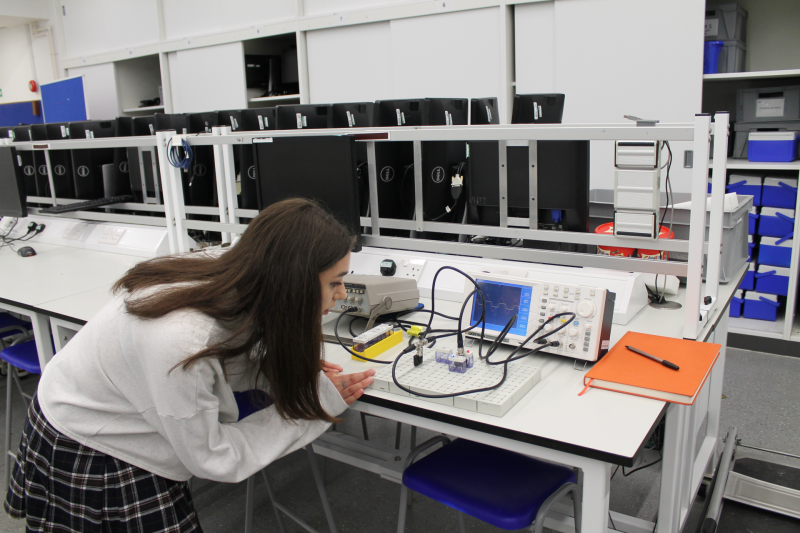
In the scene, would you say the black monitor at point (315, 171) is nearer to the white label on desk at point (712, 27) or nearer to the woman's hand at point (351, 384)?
the woman's hand at point (351, 384)

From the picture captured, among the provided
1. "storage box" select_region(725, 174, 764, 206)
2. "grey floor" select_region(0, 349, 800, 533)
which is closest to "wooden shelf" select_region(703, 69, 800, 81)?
"storage box" select_region(725, 174, 764, 206)

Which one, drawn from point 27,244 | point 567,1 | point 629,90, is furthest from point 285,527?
point 567,1

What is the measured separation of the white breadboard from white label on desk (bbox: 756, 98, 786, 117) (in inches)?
97.3

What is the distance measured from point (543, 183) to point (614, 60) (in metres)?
1.83

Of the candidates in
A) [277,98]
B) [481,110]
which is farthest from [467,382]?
[277,98]

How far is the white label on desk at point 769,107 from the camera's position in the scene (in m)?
2.89

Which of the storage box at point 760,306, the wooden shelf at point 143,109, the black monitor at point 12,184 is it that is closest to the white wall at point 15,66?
the wooden shelf at point 143,109

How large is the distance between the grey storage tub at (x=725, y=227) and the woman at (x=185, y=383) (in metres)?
1.09

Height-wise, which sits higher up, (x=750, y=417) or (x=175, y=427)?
(x=175, y=427)

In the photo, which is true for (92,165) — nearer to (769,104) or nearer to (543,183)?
(543,183)

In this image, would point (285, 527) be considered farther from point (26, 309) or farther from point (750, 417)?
point (750, 417)

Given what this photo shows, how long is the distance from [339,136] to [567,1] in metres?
2.10

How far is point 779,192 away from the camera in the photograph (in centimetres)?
291

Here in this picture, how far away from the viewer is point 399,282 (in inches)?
62.7
